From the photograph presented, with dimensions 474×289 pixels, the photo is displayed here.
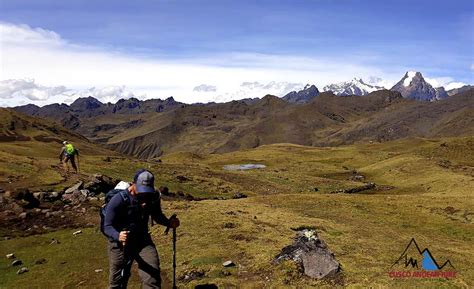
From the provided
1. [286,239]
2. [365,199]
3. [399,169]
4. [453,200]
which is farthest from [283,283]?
[399,169]

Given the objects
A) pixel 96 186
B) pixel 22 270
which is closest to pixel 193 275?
pixel 22 270

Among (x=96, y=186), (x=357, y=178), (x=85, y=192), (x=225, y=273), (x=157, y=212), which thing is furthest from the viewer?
(x=357, y=178)

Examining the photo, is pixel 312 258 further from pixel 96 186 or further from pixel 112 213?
pixel 96 186

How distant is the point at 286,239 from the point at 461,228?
74.9 feet

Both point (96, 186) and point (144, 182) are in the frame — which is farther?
point (96, 186)

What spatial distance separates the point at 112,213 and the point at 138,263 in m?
1.87

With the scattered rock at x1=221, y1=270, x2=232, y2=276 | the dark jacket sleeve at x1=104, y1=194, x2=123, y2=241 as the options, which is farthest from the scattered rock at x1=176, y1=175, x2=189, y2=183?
the dark jacket sleeve at x1=104, y1=194, x2=123, y2=241

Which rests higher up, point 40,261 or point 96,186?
point 96,186

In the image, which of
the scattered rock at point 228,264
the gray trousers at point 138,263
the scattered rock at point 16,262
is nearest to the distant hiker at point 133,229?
the gray trousers at point 138,263

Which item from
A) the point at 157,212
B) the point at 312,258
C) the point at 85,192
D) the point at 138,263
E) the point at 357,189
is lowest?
the point at 357,189

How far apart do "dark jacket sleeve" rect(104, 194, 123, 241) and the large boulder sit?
10.1m

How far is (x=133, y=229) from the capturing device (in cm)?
1367

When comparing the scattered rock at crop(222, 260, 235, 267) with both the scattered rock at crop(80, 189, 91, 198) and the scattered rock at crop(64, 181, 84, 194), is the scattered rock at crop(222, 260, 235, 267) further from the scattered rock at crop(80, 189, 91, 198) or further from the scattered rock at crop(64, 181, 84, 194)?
the scattered rock at crop(64, 181, 84, 194)

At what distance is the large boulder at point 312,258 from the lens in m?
19.8
